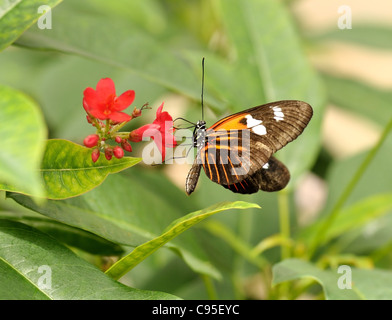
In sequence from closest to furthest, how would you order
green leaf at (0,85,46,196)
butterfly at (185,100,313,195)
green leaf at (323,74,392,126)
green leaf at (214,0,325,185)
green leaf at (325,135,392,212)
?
green leaf at (0,85,46,196) < butterfly at (185,100,313,195) < green leaf at (214,0,325,185) < green leaf at (325,135,392,212) < green leaf at (323,74,392,126)

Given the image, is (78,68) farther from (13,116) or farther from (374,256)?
(13,116)

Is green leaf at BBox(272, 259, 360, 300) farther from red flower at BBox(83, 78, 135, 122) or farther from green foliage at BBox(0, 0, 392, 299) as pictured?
red flower at BBox(83, 78, 135, 122)

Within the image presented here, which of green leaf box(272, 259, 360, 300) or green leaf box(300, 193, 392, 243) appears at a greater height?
green leaf box(300, 193, 392, 243)

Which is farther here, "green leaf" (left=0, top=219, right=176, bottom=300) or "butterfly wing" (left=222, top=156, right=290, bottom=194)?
"butterfly wing" (left=222, top=156, right=290, bottom=194)

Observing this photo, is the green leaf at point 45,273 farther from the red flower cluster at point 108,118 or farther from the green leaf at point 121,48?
the green leaf at point 121,48

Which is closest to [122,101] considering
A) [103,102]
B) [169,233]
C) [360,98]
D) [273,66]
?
[103,102]

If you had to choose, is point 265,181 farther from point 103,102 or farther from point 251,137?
point 103,102

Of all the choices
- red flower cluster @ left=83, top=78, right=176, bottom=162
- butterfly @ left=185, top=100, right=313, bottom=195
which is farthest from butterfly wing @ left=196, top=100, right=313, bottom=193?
red flower cluster @ left=83, top=78, right=176, bottom=162
